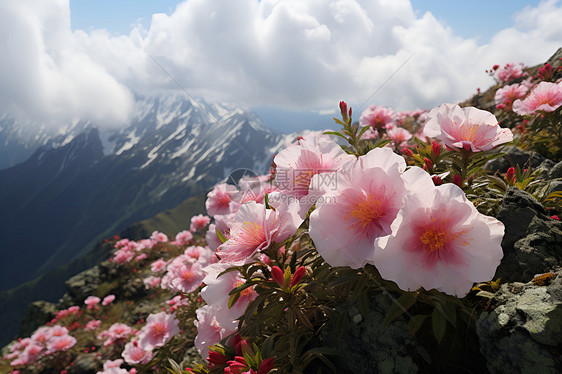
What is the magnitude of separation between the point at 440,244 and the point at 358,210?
12.2 inches

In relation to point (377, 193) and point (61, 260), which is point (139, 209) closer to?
point (61, 260)

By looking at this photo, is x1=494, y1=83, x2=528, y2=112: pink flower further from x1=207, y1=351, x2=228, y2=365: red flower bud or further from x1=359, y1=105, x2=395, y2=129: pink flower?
x1=207, y1=351, x2=228, y2=365: red flower bud

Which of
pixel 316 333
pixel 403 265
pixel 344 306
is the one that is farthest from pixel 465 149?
pixel 316 333

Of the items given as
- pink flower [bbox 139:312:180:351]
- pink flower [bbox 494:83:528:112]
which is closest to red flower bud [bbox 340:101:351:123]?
pink flower [bbox 139:312:180:351]

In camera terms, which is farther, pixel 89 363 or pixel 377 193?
pixel 89 363

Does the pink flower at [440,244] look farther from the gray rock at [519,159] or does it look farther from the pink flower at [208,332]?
the gray rock at [519,159]

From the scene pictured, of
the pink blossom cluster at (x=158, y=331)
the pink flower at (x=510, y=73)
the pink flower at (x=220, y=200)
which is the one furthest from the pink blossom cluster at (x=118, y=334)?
the pink flower at (x=510, y=73)

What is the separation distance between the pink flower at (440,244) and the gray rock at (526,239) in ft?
1.82

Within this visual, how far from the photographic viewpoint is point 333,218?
117 centimetres

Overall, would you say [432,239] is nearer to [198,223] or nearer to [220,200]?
[220,200]

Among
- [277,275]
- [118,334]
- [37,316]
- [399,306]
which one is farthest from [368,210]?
[37,316]

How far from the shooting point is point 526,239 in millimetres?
1399

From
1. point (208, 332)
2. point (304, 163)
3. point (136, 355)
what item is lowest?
point (136, 355)

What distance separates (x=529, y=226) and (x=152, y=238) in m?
9.50
